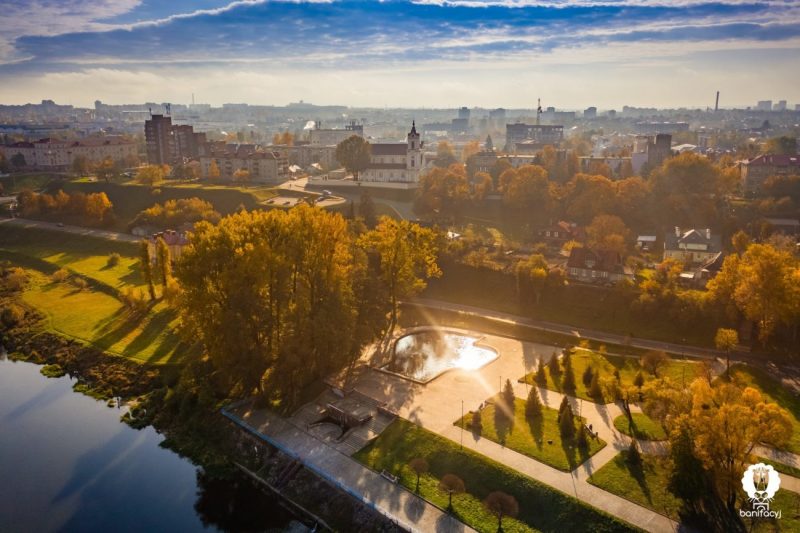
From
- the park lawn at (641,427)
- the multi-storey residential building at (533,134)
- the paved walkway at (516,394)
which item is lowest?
the paved walkway at (516,394)

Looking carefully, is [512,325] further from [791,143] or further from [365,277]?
[791,143]

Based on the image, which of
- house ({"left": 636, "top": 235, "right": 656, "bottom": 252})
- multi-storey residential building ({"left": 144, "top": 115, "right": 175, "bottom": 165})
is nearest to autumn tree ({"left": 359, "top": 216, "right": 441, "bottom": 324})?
house ({"left": 636, "top": 235, "right": 656, "bottom": 252})

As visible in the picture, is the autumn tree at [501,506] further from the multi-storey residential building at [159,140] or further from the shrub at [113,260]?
the multi-storey residential building at [159,140]

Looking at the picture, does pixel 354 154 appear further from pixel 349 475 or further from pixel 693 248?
pixel 349 475

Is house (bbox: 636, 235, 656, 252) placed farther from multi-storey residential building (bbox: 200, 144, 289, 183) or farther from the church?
multi-storey residential building (bbox: 200, 144, 289, 183)

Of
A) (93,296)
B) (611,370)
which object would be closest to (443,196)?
(93,296)

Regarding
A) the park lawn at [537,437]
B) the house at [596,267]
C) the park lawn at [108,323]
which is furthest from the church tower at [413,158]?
the park lawn at [537,437]
